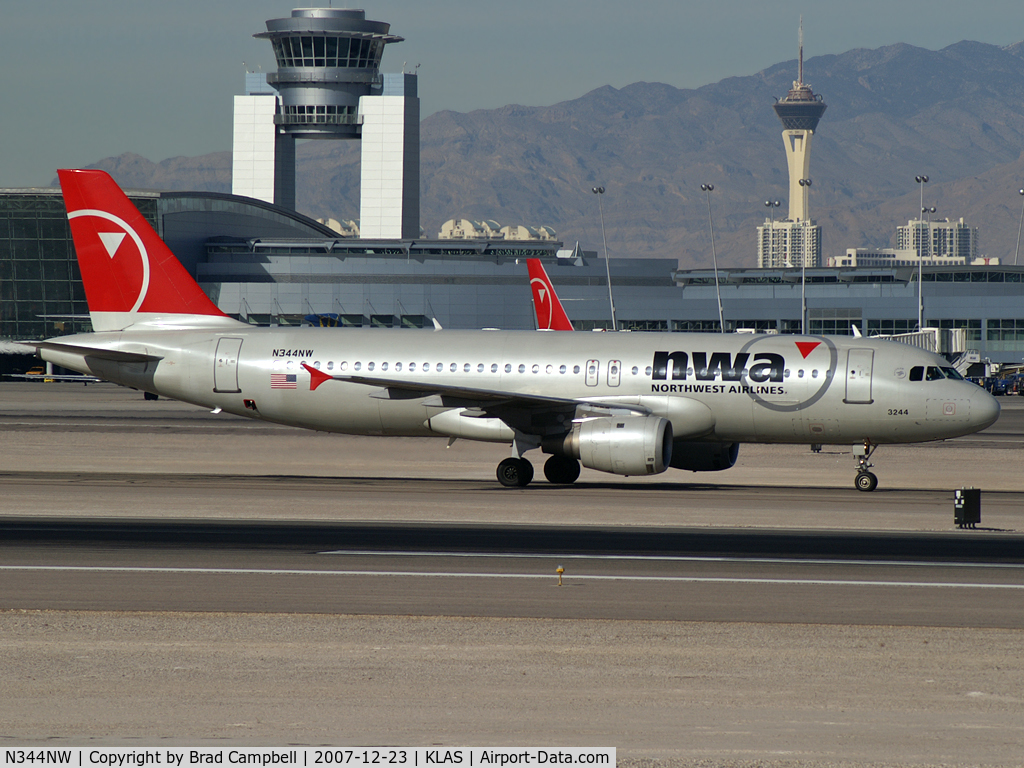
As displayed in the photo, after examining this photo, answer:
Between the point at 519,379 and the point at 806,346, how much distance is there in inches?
316

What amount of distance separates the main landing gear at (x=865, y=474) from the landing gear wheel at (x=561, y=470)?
7.68 meters

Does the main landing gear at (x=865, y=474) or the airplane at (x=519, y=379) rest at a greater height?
the airplane at (x=519, y=379)

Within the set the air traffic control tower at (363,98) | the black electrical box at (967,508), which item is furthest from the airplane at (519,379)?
the air traffic control tower at (363,98)

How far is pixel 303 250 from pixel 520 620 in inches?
4959

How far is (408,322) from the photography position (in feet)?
431

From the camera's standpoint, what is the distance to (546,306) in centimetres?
5581

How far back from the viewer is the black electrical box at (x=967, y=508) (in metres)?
24.3

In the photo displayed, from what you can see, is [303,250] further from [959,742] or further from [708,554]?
[959,742]

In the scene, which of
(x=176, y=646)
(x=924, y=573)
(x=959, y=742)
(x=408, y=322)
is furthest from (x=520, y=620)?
(x=408, y=322)

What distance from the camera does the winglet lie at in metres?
32.4

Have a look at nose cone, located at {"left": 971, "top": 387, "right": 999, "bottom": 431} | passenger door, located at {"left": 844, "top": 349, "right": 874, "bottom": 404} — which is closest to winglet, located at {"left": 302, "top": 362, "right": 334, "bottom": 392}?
passenger door, located at {"left": 844, "top": 349, "right": 874, "bottom": 404}

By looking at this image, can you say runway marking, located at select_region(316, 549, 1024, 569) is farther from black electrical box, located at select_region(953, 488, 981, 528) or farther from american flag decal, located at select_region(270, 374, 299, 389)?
american flag decal, located at select_region(270, 374, 299, 389)

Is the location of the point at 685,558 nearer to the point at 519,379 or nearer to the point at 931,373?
the point at 519,379

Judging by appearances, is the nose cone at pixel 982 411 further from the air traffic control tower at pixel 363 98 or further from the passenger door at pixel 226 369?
the air traffic control tower at pixel 363 98
